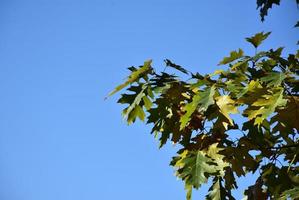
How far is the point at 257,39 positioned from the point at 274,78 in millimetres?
835

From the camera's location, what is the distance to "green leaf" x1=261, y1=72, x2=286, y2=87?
9.51 ft

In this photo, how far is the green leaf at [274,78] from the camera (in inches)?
114

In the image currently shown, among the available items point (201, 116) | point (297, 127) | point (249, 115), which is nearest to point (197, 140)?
point (201, 116)

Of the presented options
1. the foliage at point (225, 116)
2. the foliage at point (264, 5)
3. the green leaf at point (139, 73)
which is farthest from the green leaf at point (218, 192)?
the foliage at point (264, 5)

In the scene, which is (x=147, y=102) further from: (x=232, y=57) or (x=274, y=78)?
(x=274, y=78)

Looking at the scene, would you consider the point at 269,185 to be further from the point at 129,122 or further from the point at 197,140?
the point at 129,122

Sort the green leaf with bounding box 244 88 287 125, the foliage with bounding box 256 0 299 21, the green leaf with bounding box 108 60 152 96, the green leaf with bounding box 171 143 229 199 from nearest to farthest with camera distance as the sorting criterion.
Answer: the green leaf with bounding box 244 88 287 125
the green leaf with bounding box 171 143 229 199
the green leaf with bounding box 108 60 152 96
the foliage with bounding box 256 0 299 21

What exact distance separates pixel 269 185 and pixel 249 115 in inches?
25.0

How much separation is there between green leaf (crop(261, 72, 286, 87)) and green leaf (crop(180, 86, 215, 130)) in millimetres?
393

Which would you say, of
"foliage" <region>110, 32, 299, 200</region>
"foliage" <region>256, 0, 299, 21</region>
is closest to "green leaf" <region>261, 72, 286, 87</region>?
"foliage" <region>110, 32, 299, 200</region>

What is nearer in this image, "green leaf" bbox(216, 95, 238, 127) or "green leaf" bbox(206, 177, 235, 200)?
"green leaf" bbox(216, 95, 238, 127)

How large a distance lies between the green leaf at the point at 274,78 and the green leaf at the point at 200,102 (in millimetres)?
393

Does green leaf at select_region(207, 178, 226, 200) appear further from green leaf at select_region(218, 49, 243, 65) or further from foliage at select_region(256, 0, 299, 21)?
foliage at select_region(256, 0, 299, 21)

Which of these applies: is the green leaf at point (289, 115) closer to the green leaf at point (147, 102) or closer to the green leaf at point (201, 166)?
the green leaf at point (201, 166)
